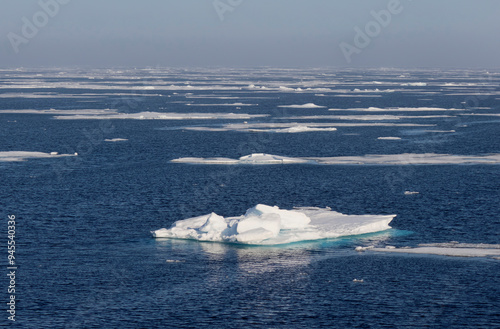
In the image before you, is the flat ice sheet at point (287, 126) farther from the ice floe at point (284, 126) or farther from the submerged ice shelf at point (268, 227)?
the submerged ice shelf at point (268, 227)

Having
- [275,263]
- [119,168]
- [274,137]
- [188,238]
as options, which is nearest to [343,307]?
[275,263]

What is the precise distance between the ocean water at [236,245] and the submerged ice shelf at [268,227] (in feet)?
1.30

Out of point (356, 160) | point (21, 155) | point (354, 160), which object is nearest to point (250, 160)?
point (354, 160)

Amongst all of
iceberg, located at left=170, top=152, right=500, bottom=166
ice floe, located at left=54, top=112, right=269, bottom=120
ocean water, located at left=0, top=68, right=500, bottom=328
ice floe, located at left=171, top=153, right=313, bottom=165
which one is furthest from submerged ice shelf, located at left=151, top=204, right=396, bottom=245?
ice floe, located at left=54, top=112, right=269, bottom=120

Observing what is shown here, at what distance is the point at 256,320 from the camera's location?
64.0 feet

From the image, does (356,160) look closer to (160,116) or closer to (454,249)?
(454,249)

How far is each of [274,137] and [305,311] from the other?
133 ft

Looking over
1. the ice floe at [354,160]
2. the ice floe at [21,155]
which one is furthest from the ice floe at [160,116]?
the ice floe at [354,160]

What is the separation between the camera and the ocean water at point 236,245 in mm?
20344

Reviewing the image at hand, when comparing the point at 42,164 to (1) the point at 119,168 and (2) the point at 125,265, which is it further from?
(2) the point at 125,265

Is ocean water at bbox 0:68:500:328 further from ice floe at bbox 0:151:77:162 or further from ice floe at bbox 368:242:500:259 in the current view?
ice floe at bbox 0:151:77:162

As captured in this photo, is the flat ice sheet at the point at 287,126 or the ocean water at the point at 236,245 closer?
the ocean water at the point at 236,245

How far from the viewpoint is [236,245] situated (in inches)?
1056

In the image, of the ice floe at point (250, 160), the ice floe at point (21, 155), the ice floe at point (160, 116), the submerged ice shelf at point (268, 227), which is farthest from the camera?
the ice floe at point (160, 116)
